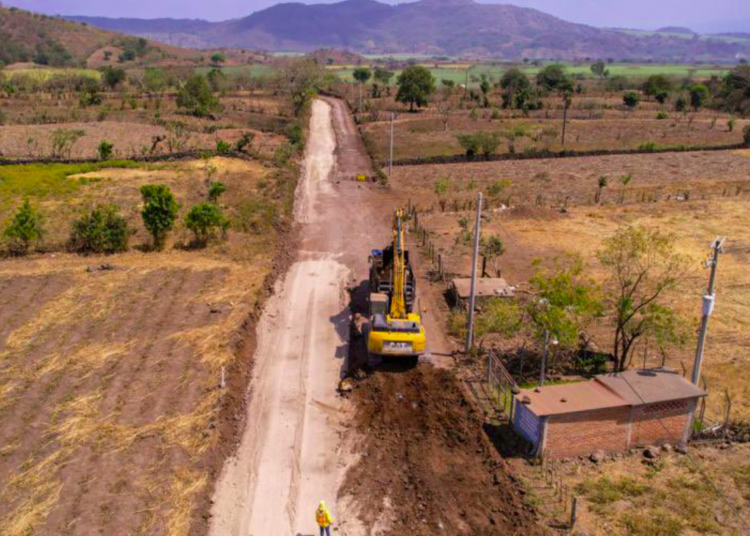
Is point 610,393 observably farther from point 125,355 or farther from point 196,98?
point 196,98

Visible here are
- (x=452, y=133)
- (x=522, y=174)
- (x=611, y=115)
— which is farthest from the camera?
(x=611, y=115)

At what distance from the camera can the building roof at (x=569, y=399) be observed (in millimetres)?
16750

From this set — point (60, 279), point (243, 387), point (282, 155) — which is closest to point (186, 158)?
point (282, 155)

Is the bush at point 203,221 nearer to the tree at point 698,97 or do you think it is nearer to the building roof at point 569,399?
the building roof at point 569,399

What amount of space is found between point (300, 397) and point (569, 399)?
332 inches

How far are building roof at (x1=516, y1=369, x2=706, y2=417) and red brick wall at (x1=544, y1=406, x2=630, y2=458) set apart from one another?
21 centimetres

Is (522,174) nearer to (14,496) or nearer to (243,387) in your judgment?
(243,387)

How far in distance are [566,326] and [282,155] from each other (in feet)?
128

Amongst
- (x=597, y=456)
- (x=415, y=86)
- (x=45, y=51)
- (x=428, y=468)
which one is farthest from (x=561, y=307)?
(x=45, y=51)

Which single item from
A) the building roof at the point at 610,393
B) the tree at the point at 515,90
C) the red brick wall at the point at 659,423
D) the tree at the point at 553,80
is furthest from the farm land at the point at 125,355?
the tree at the point at 553,80

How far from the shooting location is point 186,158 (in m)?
53.6

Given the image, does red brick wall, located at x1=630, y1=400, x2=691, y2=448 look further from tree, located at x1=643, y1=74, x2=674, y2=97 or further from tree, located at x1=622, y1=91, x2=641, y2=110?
tree, located at x1=643, y1=74, x2=674, y2=97

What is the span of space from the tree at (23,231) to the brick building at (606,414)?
26335 mm

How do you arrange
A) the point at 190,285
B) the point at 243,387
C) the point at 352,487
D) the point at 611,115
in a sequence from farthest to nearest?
the point at 611,115
the point at 190,285
the point at 243,387
the point at 352,487
